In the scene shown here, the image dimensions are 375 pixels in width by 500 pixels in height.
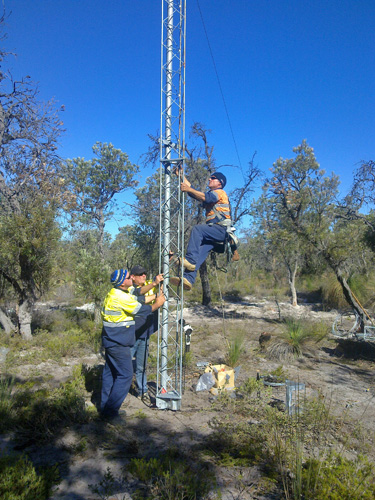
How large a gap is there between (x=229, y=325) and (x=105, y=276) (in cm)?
530

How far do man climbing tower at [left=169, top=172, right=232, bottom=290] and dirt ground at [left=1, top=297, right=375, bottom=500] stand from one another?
2143 millimetres

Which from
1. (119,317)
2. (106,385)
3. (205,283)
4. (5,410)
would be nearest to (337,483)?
(119,317)

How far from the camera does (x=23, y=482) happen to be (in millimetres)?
3031

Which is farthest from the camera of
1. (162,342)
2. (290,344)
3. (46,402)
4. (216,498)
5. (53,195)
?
(53,195)

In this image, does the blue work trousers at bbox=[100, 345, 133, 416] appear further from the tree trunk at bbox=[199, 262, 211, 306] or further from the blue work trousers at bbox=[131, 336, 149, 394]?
the tree trunk at bbox=[199, 262, 211, 306]

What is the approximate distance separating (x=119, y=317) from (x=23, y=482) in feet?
7.33

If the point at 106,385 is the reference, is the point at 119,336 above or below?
above

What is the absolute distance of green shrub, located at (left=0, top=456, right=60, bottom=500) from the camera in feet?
9.57

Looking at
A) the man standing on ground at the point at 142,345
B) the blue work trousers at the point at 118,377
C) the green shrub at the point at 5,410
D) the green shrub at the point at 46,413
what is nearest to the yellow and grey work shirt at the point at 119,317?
the blue work trousers at the point at 118,377

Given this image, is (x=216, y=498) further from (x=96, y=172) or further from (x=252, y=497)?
(x=96, y=172)

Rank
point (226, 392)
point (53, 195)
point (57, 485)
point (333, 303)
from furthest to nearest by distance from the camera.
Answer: point (333, 303)
point (53, 195)
point (226, 392)
point (57, 485)

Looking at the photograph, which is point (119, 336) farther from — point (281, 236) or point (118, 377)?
point (281, 236)

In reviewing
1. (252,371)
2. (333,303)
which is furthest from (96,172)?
(252,371)

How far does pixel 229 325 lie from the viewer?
1325cm
